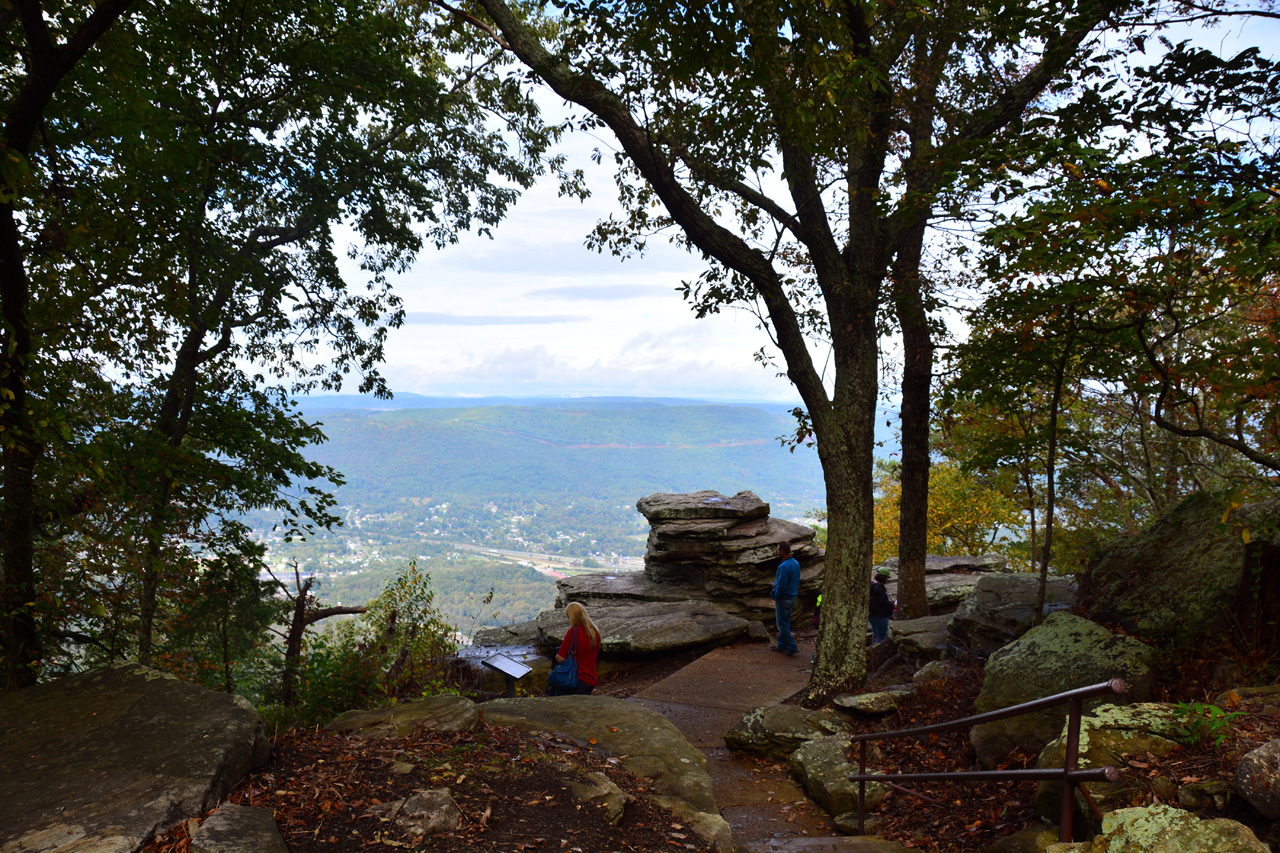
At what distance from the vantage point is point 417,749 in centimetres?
469

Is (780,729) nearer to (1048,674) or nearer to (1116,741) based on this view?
(1048,674)

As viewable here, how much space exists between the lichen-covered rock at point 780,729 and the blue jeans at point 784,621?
3790 millimetres

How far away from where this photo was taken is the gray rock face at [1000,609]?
306 inches

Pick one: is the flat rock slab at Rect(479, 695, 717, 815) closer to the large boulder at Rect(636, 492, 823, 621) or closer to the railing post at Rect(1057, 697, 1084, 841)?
the railing post at Rect(1057, 697, 1084, 841)

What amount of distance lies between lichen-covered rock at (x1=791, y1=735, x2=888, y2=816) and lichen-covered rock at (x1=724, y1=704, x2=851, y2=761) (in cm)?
31

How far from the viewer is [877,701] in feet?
24.8

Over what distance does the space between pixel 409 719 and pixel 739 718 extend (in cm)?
482

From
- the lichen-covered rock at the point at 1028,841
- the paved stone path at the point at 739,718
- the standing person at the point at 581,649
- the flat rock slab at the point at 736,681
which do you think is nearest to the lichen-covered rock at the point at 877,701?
A: the paved stone path at the point at 739,718

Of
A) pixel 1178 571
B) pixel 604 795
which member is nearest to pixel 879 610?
pixel 1178 571

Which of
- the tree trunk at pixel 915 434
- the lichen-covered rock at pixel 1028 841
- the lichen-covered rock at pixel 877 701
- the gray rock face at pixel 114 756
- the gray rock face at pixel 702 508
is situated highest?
the tree trunk at pixel 915 434

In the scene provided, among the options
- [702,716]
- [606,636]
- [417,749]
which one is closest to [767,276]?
[702,716]

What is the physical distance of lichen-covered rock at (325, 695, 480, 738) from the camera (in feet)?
17.0

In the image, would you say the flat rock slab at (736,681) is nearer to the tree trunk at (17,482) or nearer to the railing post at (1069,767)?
the railing post at (1069,767)

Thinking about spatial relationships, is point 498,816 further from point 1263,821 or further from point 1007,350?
point 1007,350
